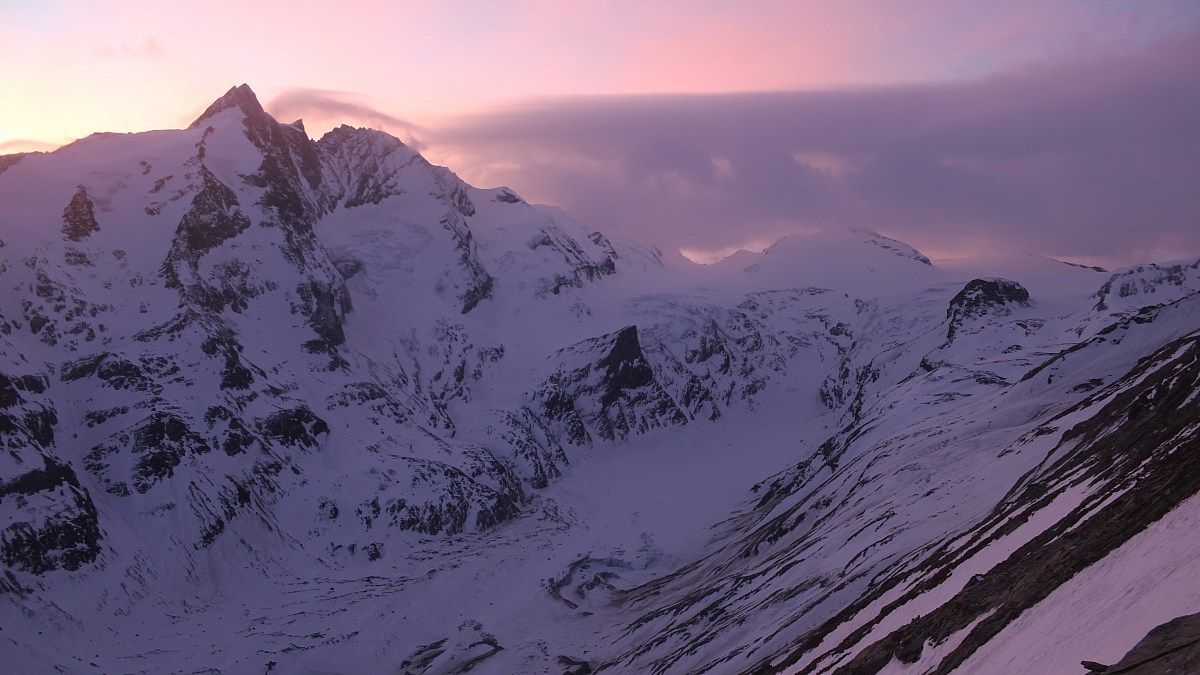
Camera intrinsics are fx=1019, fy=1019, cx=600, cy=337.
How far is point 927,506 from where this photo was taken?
82375mm

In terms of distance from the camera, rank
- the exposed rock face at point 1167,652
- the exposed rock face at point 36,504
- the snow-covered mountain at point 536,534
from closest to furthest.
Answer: the exposed rock face at point 1167,652, the snow-covered mountain at point 536,534, the exposed rock face at point 36,504

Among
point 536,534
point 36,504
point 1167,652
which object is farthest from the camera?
point 536,534

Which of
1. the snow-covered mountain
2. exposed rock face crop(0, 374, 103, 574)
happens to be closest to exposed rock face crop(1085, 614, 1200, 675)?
the snow-covered mountain

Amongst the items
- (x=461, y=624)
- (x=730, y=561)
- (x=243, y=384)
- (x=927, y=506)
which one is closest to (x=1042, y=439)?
(x=927, y=506)

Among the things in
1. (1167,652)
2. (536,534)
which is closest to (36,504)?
(536,534)

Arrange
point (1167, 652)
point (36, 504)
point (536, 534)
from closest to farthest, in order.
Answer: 1. point (1167, 652)
2. point (36, 504)
3. point (536, 534)

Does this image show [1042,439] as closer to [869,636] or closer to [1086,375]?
[1086,375]

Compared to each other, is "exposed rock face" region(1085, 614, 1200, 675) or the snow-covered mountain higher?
"exposed rock face" region(1085, 614, 1200, 675)

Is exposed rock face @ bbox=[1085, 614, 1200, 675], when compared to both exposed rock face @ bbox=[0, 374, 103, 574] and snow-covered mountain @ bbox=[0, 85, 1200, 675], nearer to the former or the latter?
snow-covered mountain @ bbox=[0, 85, 1200, 675]

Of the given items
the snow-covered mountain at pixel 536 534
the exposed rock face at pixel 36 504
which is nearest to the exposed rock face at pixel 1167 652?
the snow-covered mountain at pixel 536 534

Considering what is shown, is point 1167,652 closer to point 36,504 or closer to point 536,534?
point 36,504

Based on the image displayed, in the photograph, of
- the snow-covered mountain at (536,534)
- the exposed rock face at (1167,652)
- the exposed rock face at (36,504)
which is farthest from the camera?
the exposed rock face at (36,504)

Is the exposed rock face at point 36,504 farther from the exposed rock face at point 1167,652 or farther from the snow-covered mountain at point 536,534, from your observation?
the exposed rock face at point 1167,652

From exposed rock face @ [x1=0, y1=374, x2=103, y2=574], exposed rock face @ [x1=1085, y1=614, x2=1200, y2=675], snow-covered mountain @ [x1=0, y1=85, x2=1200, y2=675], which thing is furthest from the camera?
exposed rock face @ [x1=0, y1=374, x2=103, y2=574]
